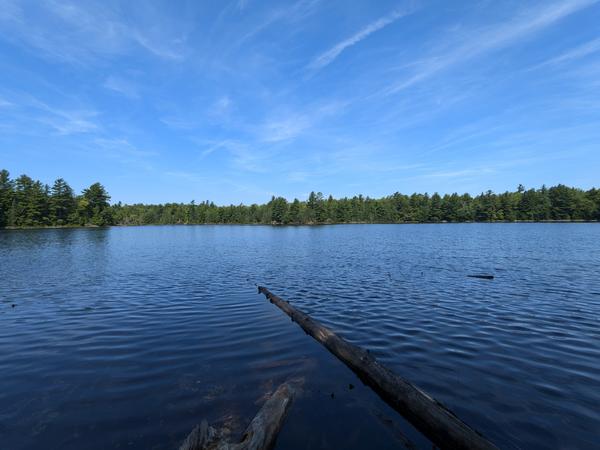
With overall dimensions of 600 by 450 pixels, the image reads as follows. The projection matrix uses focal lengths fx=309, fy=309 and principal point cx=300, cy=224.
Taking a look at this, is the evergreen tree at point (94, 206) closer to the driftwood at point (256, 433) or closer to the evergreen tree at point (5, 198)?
the evergreen tree at point (5, 198)

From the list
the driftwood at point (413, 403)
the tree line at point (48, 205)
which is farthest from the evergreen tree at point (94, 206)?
the driftwood at point (413, 403)

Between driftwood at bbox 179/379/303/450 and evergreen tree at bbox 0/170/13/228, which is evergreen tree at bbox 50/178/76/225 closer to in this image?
evergreen tree at bbox 0/170/13/228

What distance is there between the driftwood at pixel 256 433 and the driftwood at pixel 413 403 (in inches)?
107

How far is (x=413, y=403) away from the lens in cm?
771

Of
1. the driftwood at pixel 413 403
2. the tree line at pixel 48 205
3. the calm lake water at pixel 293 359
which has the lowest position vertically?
the calm lake water at pixel 293 359

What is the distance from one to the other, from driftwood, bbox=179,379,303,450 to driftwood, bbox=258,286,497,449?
8.94ft

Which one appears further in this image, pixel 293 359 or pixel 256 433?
pixel 293 359

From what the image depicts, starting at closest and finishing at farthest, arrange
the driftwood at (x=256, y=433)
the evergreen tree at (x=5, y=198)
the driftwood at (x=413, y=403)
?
the driftwood at (x=256, y=433) < the driftwood at (x=413, y=403) < the evergreen tree at (x=5, y=198)

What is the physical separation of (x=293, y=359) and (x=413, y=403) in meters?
4.95

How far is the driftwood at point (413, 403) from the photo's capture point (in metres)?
6.35

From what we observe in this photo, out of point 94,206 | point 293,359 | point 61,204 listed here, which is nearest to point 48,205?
point 61,204

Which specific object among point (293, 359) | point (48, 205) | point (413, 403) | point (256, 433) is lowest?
point (293, 359)

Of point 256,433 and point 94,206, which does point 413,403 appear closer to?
point 256,433

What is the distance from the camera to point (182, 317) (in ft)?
56.1
